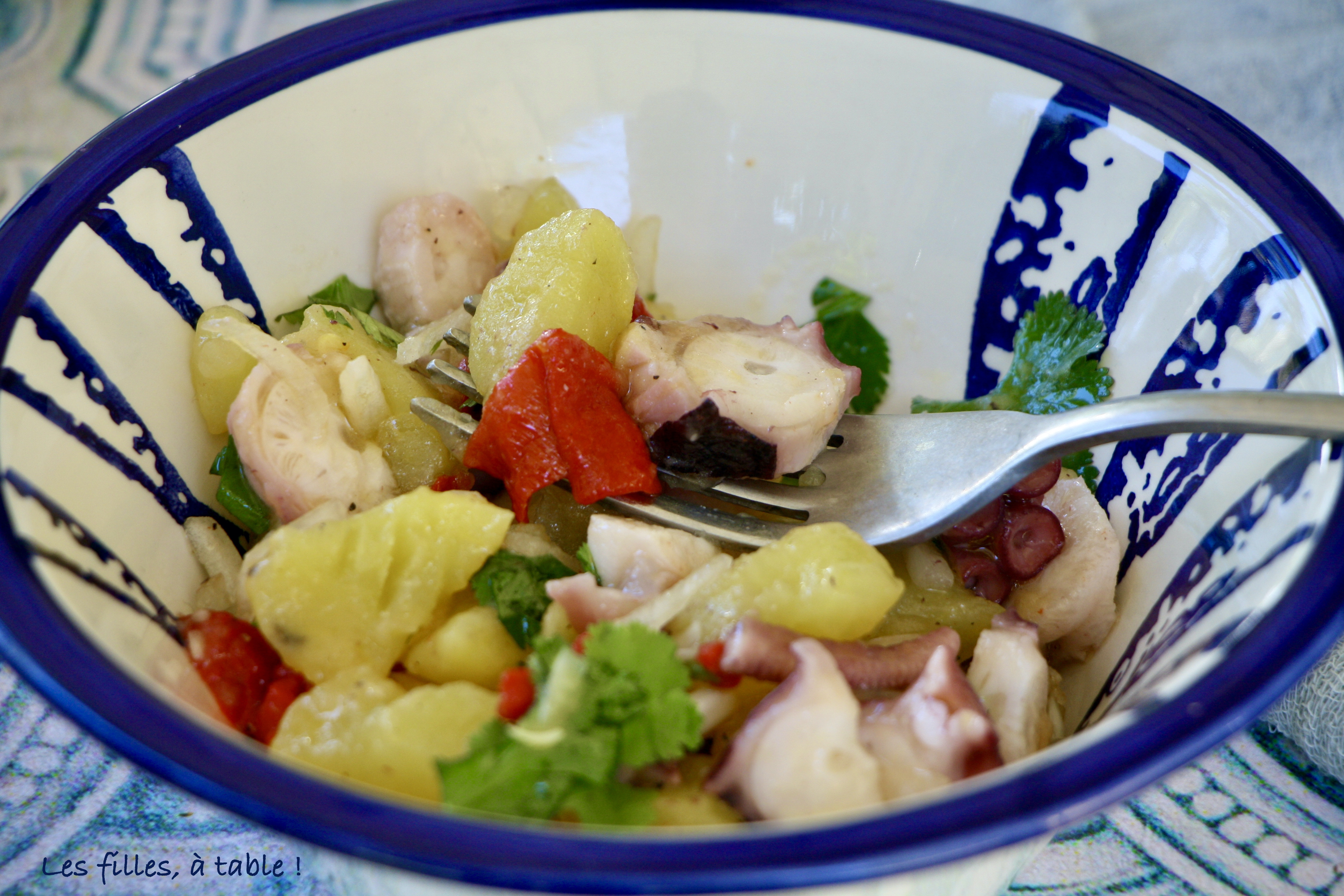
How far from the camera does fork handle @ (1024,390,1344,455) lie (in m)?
1.15

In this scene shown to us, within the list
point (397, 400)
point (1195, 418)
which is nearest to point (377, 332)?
point (397, 400)

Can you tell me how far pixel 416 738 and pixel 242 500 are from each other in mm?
627

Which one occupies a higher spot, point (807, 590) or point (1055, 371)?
point (1055, 371)

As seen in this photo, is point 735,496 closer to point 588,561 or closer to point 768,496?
point 768,496

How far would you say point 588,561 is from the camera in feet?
4.85

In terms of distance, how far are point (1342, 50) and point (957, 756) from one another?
2953 millimetres

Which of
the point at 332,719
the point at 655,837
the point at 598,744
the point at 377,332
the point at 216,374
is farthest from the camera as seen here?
the point at 377,332

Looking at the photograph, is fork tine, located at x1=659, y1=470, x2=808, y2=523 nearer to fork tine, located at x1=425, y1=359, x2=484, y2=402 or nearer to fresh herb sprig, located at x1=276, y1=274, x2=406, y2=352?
fork tine, located at x1=425, y1=359, x2=484, y2=402

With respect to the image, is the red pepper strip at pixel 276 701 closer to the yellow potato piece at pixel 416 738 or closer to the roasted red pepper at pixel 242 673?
the roasted red pepper at pixel 242 673

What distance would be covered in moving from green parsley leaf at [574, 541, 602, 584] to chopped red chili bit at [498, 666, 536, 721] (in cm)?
30

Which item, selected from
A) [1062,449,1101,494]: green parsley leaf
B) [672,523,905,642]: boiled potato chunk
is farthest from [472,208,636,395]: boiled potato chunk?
[1062,449,1101,494]: green parsley leaf

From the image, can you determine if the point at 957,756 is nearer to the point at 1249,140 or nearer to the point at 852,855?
the point at 852,855

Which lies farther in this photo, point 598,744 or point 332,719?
point 332,719

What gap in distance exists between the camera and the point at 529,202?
6.63ft
